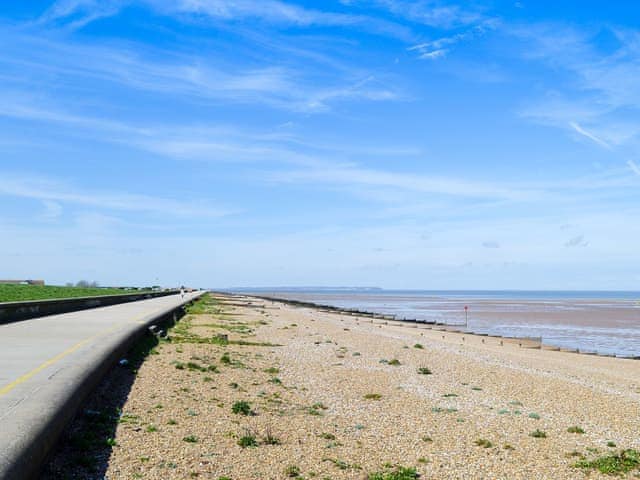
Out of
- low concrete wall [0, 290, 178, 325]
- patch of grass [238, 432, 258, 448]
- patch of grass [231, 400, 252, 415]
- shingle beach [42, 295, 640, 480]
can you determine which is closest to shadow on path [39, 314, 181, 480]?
shingle beach [42, 295, 640, 480]

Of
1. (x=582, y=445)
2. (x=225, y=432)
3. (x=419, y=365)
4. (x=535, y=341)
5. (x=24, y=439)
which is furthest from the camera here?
(x=535, y=341)

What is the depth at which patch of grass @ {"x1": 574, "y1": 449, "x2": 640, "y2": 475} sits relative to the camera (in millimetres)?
9391

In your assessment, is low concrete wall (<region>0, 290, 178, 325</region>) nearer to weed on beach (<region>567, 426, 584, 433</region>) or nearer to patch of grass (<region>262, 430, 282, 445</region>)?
patch of grass (<region>262, 430, 282, 445</region>)

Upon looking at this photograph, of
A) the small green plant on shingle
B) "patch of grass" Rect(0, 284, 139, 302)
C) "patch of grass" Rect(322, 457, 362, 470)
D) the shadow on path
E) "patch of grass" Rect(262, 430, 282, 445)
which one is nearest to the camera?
the shadow on path

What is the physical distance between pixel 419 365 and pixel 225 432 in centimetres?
1171

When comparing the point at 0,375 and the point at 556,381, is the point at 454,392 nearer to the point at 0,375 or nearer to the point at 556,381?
the point at 556,381

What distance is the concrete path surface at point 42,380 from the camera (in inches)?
269

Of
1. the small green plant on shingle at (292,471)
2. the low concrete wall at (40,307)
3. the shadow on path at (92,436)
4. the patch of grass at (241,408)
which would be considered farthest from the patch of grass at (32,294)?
the small green plant on shingle at (292,471)

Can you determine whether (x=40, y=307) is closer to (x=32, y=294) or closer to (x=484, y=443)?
(x=484, y=443)


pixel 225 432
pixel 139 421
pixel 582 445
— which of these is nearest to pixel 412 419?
pixel 582 445

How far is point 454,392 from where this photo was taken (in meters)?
15.7

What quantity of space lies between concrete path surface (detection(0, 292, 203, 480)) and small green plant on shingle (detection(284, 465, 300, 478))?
10.2 feet

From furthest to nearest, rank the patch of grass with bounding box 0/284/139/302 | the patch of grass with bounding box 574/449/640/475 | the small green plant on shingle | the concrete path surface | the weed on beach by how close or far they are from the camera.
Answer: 1. the patch of grass with bounding box 0/284/139/302
2. the weed on beach
3. the patch of grass with bounding box 574/449/640/475
4. the small green plant on shingle
5. the concrete path surface

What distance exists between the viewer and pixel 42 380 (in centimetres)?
1054
